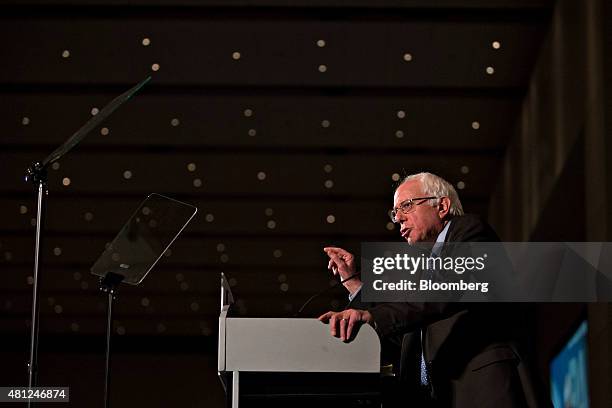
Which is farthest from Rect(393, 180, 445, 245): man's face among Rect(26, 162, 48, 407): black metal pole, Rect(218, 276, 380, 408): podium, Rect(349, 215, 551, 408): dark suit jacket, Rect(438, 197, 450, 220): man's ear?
Rect(26, 162, 48, 407): black metal pole

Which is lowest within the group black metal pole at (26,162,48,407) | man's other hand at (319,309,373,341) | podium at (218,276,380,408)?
podium at (218,276,380,408)

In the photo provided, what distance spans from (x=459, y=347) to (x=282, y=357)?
1.55ft

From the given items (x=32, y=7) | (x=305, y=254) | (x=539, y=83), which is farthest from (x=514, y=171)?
(x=32, y=7)

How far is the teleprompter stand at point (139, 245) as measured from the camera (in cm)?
304

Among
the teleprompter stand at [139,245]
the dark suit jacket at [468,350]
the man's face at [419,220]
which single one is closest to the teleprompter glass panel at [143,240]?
the teleprompter stand at [139,245]

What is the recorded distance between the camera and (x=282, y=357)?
226cm

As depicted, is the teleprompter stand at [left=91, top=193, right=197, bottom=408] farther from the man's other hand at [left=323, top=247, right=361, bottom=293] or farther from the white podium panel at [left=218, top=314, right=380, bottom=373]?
the white podium panel at [left=218, top=314, right=380, bottom=373]

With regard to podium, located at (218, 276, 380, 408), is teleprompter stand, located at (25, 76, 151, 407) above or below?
above

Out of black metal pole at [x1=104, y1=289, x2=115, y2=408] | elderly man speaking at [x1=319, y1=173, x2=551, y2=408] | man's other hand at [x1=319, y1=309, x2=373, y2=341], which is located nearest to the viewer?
man's other hand at [x1=319, y1=309, x2=373, y2=341]

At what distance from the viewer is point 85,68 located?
25.0 feet

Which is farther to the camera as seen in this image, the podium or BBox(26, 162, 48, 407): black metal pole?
BBox(26, 162, 48, 407): black metal pole

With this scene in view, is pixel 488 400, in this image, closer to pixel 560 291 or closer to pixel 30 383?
pixel 30 383

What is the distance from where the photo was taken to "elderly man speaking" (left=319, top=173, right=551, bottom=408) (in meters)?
2.41

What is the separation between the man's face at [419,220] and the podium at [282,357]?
0.47 meters
